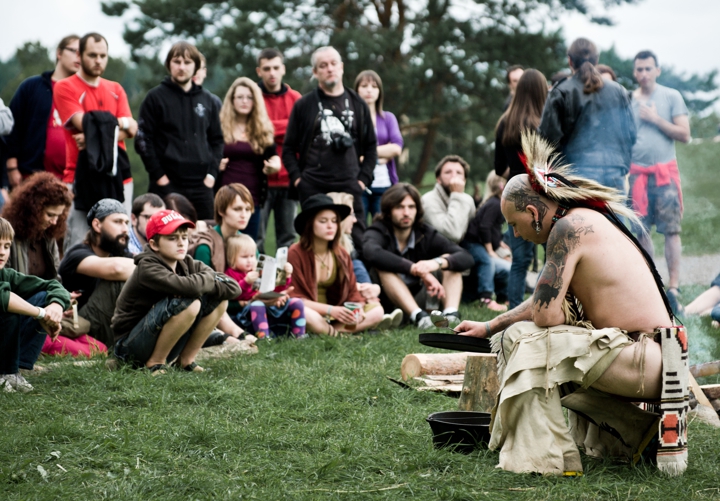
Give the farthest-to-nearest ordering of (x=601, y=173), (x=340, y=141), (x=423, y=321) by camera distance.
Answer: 1. (x=340, y=141)
2. (x=423, y=321)
3. (x=601, y=173)

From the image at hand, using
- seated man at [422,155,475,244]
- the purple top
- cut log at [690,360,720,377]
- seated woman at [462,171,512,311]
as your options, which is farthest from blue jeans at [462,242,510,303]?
cut log at [690,360,720,377]

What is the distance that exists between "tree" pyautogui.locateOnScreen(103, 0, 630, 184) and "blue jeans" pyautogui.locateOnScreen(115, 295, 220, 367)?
10.2 meters

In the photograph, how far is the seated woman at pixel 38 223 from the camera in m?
5.86

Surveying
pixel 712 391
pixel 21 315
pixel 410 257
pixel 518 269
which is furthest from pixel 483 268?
pixel 21 315

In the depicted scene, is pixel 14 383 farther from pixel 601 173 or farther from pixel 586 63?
pixel 586 63

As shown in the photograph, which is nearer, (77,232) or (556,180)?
(556,180)

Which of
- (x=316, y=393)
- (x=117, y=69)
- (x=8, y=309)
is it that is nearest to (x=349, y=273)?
(x=316, y=393)

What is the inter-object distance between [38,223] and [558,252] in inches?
151

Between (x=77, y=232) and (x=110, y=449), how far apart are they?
3.76 m

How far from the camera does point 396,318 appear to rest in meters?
7.69

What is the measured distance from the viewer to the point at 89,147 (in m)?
7.05

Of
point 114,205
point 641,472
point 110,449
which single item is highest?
point 114,205

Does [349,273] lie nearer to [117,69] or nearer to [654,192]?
[654,192]

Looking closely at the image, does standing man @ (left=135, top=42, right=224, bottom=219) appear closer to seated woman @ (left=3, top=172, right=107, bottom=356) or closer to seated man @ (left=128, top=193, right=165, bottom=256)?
seated man @ (left=128, top=193, right=165, bottom=256)
